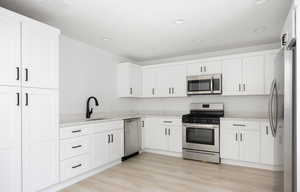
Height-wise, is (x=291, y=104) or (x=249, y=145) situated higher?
(x=291, y=104)

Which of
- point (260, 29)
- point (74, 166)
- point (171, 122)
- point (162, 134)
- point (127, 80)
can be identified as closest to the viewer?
point (74, 166)

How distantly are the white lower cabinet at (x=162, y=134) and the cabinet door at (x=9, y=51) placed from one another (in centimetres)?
306

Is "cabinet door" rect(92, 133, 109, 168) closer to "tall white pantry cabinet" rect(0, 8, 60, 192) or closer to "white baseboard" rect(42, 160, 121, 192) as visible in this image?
"white baseboard" rect(42, 160, 121, 192)

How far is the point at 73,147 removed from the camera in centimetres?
293

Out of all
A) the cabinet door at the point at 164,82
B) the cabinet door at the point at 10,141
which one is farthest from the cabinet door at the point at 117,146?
the cabinet door at the point at 10,141

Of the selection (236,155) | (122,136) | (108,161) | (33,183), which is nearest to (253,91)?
(236,155)

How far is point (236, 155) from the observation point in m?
3.69

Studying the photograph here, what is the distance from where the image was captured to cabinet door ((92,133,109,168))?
3322 mm

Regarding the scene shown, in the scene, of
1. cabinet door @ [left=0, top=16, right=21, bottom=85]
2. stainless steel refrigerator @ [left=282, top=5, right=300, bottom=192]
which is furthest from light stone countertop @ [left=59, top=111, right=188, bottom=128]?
stainless steel refrigerator @ [left=282, top=5, right=300, bottom=192]

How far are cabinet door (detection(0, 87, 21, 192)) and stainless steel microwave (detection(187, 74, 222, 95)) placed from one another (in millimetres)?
3331

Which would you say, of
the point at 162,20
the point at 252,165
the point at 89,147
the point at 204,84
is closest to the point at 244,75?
the point at 204,84

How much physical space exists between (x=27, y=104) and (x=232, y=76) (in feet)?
12.1

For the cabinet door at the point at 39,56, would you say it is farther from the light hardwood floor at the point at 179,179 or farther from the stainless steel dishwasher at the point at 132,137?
the stainless steel dishwasher at the point at 132,137

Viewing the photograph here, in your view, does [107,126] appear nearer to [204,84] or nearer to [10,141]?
[10,141]
